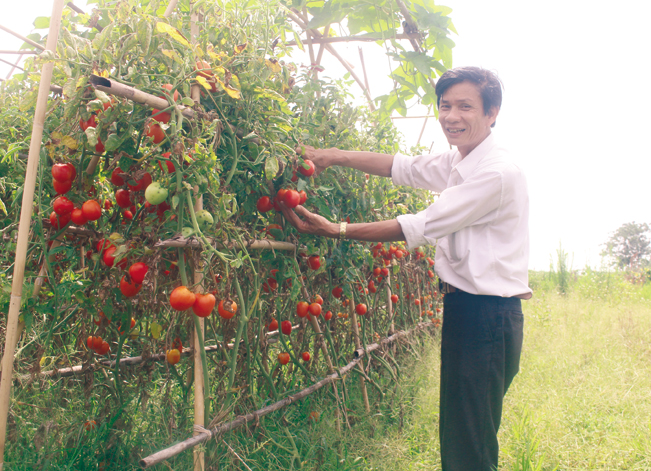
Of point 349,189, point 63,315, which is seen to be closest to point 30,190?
point 63,315

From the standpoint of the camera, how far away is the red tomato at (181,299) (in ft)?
3.25

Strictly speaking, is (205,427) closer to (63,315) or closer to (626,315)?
(63,315)

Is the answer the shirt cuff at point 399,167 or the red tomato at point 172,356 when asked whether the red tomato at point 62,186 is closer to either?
the red tomato at point 172,356

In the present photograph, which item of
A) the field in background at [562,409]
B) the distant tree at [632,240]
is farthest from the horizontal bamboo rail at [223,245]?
the distant tree at [632,240]

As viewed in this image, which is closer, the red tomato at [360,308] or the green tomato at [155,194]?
the green tomato at [155,194]

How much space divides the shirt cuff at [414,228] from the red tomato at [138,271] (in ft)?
2.71

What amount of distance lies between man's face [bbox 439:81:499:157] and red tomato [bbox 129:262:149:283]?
1.17m

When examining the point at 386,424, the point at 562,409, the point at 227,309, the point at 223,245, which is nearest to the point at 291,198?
the point at 223,245

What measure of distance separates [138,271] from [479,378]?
1121 millimetres

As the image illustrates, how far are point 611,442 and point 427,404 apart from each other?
3.04 feet

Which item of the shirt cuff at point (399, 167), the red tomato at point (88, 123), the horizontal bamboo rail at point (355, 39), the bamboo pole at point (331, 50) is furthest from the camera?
the horizontal bamboo rail at point (355, 39)

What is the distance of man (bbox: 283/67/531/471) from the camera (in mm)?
1467

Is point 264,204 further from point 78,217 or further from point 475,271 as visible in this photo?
point 475,271

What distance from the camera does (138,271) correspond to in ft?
3.36
